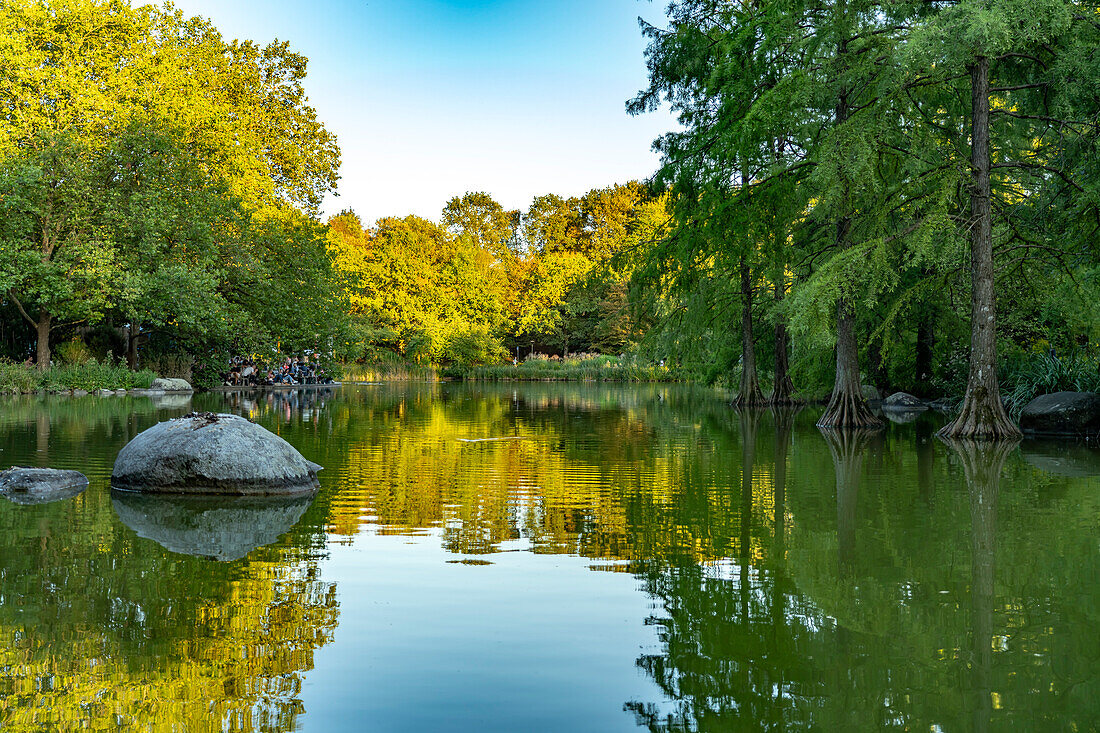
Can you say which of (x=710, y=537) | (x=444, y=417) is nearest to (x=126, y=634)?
(x=710, y=537)

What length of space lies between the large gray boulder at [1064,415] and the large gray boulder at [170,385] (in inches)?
1037

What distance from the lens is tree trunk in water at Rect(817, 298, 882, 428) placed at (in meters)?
18.5

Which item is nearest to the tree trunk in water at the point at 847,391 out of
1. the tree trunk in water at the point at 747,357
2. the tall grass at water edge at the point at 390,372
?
the tree trunk in water at the point at 747,357

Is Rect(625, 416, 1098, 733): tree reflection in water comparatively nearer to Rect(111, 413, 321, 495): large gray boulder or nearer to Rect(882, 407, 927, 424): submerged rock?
Rect(111, 413, 321, 495): large gray boulder

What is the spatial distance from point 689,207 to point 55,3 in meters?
24.5

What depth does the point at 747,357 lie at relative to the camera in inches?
1089

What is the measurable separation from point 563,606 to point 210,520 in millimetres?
3890

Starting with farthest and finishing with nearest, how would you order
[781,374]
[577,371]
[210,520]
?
[577,371]
[781,374]
[210,520]

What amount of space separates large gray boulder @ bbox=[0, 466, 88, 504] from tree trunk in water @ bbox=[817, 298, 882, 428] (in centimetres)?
1412

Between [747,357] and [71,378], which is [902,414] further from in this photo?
[71,378]

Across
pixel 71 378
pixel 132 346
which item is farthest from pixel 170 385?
pixel 132 346

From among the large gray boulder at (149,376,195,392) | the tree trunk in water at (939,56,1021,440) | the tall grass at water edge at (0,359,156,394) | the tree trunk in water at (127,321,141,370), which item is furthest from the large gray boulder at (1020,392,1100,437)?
the tree trunk in water at (127,321,141,370)

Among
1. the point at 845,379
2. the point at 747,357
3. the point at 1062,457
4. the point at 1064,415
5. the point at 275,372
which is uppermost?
the point at 747,357

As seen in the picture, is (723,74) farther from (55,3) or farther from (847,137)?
(55,3)
